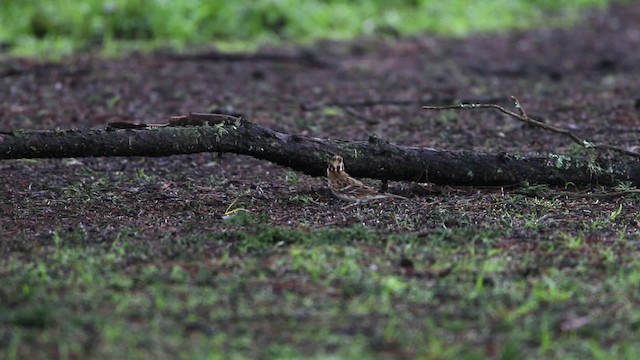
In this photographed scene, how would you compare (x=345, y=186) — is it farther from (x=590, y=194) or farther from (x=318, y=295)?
(x=318, y=295)

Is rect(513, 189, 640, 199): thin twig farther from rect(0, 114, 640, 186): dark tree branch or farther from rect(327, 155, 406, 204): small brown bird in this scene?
rect(327, 155, 406, 204): small brown bird

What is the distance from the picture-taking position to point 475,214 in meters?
4.25

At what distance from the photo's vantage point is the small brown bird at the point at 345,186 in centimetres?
443

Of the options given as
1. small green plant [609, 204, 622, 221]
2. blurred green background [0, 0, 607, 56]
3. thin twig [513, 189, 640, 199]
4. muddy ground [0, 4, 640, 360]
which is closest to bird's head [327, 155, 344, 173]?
muddy ground [0, 4, 640, 360]

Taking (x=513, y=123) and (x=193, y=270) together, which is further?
(x=513, y=123)

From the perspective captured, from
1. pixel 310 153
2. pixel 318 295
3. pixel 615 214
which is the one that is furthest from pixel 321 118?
pixel 318 295

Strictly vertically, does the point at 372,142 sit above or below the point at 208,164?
above

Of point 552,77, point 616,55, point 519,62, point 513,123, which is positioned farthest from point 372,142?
point 616,55

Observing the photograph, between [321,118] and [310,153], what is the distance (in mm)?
2433

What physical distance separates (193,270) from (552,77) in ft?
19.2

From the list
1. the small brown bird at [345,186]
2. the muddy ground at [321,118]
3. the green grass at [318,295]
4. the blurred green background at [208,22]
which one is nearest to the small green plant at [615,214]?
the muddy ground at [321,118]

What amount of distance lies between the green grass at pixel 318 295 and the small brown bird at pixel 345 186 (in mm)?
525

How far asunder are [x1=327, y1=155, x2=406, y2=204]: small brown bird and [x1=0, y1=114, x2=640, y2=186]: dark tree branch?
0.18ft

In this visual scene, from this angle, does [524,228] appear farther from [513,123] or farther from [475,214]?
[513,123]
